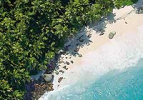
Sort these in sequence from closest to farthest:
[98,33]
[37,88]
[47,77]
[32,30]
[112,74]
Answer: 1. [32,30]
2. [37,88]
3. [47,77]
4. [112,74]
5. [98,33]

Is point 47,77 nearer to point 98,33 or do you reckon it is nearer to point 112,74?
point 112,74

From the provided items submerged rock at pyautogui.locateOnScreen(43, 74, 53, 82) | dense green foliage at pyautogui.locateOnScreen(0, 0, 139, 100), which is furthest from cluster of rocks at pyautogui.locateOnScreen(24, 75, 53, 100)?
dense green foliage at pyautogui.locateOnScreen(0, 0, 139, 100)

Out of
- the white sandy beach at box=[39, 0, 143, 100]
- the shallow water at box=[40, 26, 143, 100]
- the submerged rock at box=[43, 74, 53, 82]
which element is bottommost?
the shallow water at box=[40, 26, 143, 100]

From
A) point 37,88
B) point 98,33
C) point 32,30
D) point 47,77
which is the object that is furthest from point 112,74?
point 32,30

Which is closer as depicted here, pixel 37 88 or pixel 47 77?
pixel 37 88

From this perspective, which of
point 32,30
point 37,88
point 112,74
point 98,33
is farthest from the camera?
point 98,33

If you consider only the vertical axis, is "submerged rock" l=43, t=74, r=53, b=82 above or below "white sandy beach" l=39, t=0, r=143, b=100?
below

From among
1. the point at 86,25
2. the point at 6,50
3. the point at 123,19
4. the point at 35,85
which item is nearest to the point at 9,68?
the point at 6,50

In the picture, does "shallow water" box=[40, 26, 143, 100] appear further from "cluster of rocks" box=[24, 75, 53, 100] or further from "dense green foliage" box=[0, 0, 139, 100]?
"dense green foliage" box=[0, 0, 139, 100]
